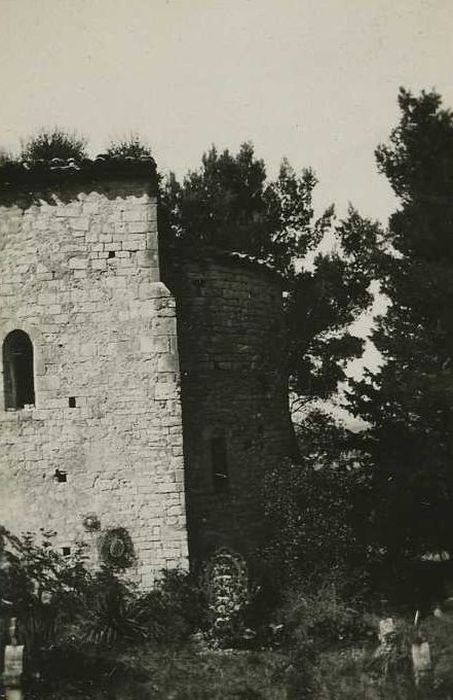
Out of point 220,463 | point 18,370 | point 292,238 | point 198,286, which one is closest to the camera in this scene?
point 18,370

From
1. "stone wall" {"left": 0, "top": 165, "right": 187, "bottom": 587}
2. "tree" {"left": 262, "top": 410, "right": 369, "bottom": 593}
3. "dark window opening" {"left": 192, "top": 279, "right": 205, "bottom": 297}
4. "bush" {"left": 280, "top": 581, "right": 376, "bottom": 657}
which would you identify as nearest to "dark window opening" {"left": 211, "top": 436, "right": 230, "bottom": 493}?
"tree" {"left": 262, "top": 410, "right": 369, "bottom": 593}

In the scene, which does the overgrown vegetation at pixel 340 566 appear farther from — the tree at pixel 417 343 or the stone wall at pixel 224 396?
the stone wall at pixel 224 396

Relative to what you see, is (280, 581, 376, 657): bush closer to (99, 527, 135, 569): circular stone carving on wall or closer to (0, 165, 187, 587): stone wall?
(0, 165, 187, 587): stone wall

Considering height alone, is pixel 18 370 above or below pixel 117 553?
above

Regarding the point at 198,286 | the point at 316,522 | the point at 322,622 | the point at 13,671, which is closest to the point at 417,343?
the point at 316,522

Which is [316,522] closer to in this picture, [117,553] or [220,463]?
[220,463]

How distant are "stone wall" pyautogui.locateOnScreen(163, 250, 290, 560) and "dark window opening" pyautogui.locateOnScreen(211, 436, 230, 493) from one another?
0.06 ft

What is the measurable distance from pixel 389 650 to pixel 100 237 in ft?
25.1

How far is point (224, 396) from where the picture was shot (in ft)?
41.5

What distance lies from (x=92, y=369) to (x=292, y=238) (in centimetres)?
1075

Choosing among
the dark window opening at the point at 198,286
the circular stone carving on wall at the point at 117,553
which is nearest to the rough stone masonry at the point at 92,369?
the circular stone carving on wall at the point at 117,553

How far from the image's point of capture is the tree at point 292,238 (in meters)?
18.2

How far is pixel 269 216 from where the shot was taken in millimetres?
20000

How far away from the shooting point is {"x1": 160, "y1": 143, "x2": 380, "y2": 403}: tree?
18.2 metres
